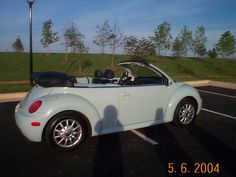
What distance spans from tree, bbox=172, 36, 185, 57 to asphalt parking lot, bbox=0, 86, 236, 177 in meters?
33.5

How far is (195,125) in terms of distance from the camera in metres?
6.37

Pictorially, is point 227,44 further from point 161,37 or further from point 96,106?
point 96,106

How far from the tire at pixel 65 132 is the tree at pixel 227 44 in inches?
1577

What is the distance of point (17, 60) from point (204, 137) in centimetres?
2842

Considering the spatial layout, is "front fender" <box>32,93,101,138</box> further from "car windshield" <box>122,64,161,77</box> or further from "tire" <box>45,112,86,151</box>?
"car windshield" <box>122,64,161,77</box>

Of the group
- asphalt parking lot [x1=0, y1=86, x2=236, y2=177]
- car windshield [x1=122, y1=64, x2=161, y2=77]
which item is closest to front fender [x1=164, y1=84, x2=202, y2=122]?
asphalt parking lot [x1=0, y1=86, x2=236, y2=177]

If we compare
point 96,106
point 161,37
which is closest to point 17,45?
point 161,37

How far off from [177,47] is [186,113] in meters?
33.9

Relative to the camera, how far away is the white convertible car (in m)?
4.36

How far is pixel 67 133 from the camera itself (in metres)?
4.48

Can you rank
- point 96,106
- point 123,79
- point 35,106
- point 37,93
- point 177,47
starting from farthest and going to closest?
point 177,47 < point 123,79 < point 96,106 < point 37,93 < point 35,106

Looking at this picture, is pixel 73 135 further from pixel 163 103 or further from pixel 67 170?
pixel 163 103

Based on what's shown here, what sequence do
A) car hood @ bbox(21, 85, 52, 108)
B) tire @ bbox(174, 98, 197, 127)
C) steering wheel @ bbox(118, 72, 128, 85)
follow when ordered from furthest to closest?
tire @ bbox(174, 98, 197, 127) → steering wheel @ bbox(118, 72, 128, 85) → car hood @ bbox(21, 85, 52, 108)

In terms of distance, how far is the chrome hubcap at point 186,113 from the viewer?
597 centimetres
